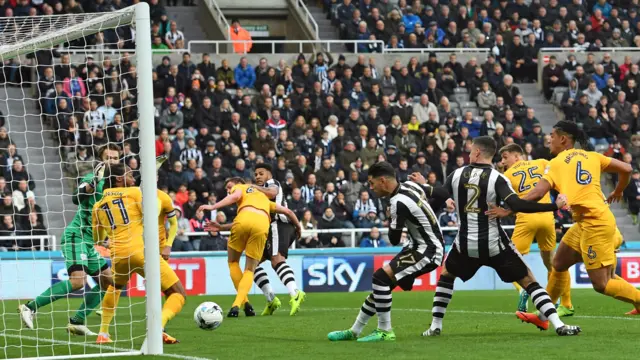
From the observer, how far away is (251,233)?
15180 millimetres

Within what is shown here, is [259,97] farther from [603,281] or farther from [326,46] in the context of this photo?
[603,281]

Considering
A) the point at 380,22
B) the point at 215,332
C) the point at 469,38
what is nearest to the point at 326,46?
the point at 380,22

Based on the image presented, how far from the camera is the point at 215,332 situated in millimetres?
12617

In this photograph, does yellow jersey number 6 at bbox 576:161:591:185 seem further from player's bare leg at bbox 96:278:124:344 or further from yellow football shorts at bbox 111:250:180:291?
player's bare leg at bbox 96:278:124:344

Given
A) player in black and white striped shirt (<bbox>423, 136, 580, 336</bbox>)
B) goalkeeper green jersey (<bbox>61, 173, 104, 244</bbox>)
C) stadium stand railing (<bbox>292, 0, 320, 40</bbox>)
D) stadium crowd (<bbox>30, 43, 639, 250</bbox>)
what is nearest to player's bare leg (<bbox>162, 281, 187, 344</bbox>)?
goalkeeper green jersey (<bbox>61, 173, 104, 244</bbox>)

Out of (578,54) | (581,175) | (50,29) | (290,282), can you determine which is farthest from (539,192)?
(578,54)

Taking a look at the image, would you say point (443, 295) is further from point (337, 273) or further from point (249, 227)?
point (337, 273)

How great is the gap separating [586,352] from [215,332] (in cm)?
450

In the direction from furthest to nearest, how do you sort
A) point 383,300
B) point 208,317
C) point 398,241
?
point 208,317, point 398,241, point 383,300

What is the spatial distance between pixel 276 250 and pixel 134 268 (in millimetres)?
5244

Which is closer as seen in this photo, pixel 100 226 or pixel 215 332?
pixel 100 226

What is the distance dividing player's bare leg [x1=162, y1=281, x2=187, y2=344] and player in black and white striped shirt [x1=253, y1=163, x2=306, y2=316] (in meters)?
4.23

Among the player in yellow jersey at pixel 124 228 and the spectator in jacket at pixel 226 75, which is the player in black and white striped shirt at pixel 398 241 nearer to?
the player in yellow jersey at pixel 124 228

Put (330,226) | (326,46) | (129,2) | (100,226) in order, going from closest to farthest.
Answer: (100,226), (330,226), (129,2), (326,46)
